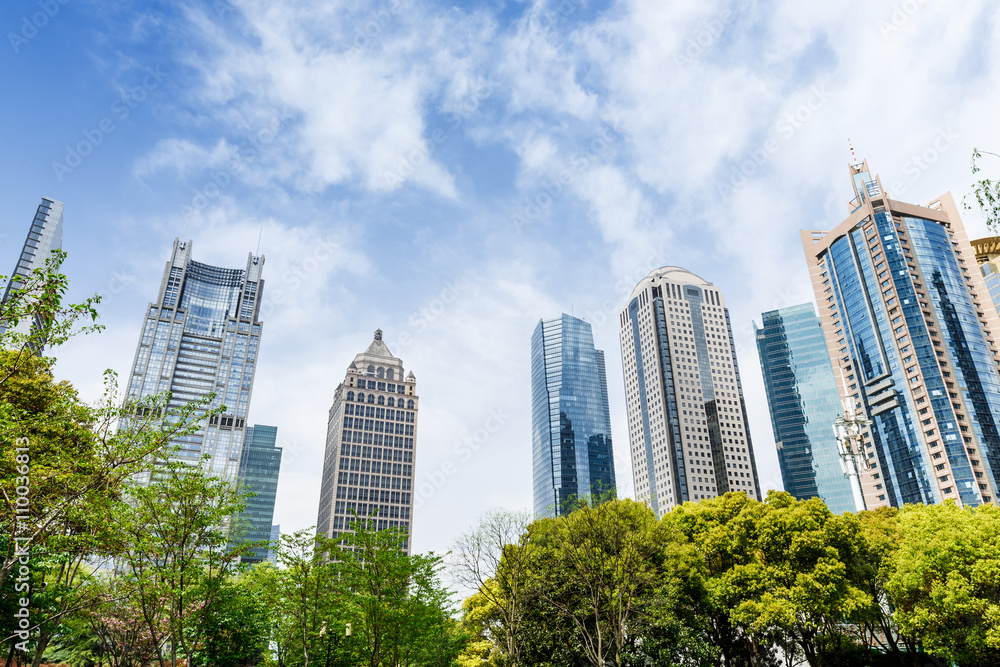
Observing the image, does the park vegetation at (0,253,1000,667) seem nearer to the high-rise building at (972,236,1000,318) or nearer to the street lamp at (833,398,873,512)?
the street lamp at (833,398,873,512)

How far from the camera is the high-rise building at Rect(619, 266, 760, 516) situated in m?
159

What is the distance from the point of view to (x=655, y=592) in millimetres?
30094

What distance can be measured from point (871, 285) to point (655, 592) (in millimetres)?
111474

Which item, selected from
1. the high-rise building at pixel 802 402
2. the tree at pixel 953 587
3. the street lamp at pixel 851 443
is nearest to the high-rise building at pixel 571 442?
the high-rise building at pixel 802 402

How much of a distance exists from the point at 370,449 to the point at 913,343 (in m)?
110

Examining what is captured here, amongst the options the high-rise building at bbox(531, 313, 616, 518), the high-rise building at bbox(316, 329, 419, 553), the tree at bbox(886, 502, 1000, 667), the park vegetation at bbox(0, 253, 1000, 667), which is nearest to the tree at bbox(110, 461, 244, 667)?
the park vegetation at bbox(0, 253, 1000, 667)

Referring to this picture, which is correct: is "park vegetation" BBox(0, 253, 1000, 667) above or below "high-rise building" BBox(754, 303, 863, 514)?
below

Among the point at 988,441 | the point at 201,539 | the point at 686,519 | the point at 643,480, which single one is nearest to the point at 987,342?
the point at 988,441

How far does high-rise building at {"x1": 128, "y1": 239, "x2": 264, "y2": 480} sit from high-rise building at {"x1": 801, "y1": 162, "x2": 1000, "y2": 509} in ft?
487

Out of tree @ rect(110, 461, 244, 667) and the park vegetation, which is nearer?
tree @ rect(110, 461, 244, 667)

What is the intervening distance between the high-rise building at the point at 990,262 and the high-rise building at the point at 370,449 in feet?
401

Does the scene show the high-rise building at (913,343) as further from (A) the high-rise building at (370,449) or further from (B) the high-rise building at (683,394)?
(A) the high-rise building at (370,449)

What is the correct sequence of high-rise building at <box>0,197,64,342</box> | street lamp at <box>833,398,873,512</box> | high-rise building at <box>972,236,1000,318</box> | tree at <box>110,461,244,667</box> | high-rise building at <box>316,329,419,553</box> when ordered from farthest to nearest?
high-rise building at <box>0,197,64,342</box> < high-rise building at <box>316,329,419,553</box> < high-rise building at <box>972,236,1000,318</box> < street lamp at <box>833,398,873,512</box> < tree at <box>110,461,244,667</box>

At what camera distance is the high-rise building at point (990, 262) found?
115 m
